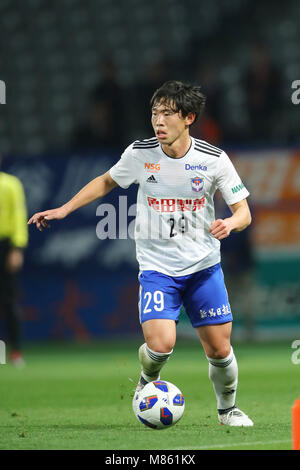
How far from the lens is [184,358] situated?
477 inches

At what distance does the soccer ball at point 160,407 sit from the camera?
6.19 metres

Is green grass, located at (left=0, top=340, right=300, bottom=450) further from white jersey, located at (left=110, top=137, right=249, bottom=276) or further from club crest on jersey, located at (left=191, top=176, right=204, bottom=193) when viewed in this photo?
club crest on jersey, located at (left=191, top=176, right=204, bottom=193)

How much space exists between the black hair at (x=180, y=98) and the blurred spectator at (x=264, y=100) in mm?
8344

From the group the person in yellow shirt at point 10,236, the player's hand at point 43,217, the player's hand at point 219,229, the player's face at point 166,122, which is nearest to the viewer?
the player's hand at point 219,229

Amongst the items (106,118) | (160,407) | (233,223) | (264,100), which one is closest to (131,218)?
(106,118)

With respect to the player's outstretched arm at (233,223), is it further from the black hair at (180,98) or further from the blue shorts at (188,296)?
the black hair at (180,98)

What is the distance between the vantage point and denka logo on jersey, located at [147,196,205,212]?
666 cm

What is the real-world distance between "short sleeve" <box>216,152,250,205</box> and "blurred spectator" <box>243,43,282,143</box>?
27.4 ft

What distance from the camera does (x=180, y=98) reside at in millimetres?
6602

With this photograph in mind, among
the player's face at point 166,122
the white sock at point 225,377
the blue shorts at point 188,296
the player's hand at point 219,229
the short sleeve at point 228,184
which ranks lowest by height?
the white sock at point 225,377

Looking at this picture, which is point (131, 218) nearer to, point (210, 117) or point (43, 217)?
point (210, 117)

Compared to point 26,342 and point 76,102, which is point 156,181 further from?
point 76,102

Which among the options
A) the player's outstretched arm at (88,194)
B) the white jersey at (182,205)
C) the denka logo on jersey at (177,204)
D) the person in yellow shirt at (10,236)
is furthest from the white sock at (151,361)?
the person in yellow shirt at (10,236)
